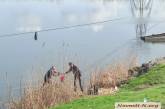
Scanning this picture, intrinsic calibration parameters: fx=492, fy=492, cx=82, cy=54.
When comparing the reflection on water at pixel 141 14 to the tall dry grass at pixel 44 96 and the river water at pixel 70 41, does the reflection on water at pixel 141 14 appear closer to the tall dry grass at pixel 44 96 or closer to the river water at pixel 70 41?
the river water at pixel 70 41

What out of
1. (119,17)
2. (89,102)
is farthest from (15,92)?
(119,17)

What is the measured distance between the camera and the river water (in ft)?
83.9

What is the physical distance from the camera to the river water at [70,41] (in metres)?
25.6

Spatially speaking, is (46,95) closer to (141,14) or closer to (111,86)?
(111,86)

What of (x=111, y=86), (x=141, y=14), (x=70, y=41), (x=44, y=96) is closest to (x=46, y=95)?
(x=44, y=96)

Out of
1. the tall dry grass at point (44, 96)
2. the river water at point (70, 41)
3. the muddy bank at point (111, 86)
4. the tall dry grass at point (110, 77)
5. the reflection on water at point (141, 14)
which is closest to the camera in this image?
the tall dry grass at point (44, 96)

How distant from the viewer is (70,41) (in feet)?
115

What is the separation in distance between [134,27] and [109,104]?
3342cm

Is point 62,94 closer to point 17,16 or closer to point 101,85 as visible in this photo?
point 101,85

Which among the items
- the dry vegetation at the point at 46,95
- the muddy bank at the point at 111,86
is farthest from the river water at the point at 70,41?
the muddy bank at the point at 111,86

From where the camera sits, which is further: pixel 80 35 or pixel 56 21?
pixel 56 21

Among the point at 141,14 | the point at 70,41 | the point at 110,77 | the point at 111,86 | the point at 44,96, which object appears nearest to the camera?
the point at 44,96

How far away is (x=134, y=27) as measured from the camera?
149 ft

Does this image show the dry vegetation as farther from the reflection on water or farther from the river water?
the reflection on water
